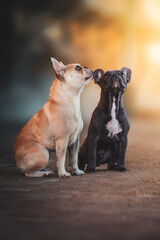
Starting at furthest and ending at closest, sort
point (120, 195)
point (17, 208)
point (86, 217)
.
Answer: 1. point (120, 195)
2. point (17, 208)
3. point (86, 217)

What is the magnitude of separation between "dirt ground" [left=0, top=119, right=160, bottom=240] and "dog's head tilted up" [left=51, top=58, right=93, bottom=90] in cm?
98

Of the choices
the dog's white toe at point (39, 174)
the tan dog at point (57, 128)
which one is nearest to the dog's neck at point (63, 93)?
the tan dog at point (57, 128)

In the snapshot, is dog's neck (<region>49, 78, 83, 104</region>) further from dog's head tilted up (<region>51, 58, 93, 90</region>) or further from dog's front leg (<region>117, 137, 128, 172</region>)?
dog's front leg (<region>117, 137, 128, 172</region>)

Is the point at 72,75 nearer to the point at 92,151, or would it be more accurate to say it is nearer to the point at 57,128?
the point at 57,128

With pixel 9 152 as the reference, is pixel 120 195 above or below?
above

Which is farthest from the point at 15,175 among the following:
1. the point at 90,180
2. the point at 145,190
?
the point at 145,190

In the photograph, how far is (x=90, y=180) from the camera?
3.52 meters

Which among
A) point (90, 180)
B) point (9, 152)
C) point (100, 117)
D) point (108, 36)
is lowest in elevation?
point (9, 152)

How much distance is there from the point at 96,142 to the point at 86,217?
1.75 m

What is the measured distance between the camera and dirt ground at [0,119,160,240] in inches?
79.5

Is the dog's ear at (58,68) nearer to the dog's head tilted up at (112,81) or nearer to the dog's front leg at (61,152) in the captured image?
the dog's head tilted up at (112,81)

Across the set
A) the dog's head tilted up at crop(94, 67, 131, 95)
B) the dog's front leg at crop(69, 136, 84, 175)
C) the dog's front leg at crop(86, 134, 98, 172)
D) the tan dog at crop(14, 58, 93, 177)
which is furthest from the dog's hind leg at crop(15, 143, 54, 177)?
the dog's head tilted up at crop(94, 67, 131, 95)

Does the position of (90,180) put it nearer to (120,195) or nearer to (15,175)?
(120,195)

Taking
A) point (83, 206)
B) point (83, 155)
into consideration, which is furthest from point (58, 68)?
point (83, 206)
